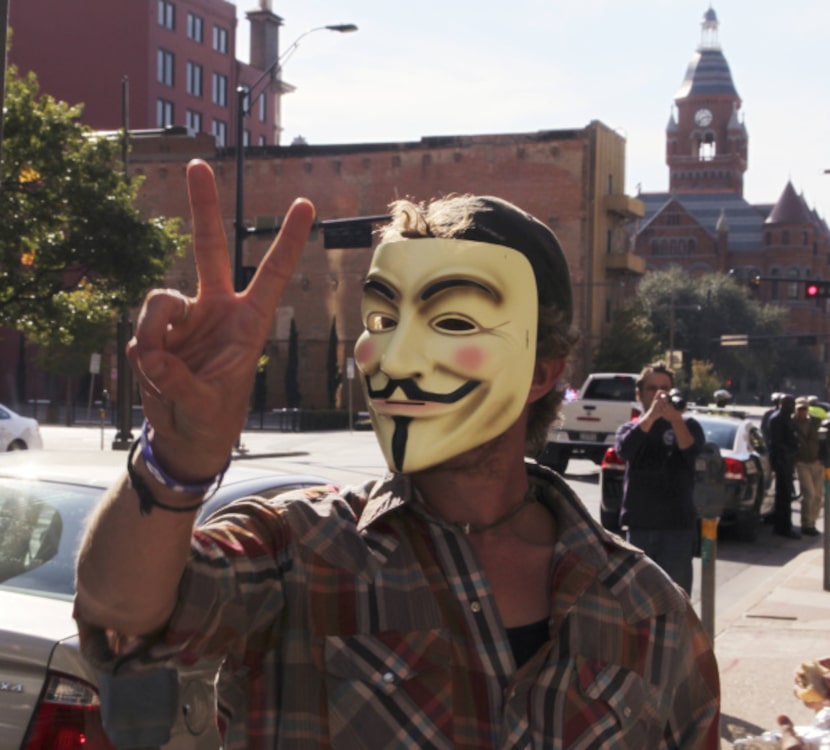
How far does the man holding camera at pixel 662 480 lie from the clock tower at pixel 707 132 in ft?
425

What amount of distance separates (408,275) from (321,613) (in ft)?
1.83

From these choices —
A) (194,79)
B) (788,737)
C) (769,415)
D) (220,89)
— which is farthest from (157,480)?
(220,89)

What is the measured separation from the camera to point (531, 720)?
1.87 meters

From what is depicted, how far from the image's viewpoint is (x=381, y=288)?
2.06m

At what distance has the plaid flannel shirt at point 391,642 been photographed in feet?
5.98

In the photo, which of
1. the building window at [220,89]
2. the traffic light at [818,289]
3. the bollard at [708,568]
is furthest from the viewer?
the building window at [220,89]

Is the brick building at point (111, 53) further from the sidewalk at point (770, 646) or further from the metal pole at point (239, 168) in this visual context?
the sidewalk at point (770, 646)

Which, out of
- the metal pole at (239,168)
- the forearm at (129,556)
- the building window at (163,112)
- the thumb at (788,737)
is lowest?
the thumb at (788,737)

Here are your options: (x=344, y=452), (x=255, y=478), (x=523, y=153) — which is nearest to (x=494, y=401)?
(x=255, y=478)

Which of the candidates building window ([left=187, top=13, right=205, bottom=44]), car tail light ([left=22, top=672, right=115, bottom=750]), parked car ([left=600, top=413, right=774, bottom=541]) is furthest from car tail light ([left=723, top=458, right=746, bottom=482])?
building window ([left=187, top=13, right=205, bottom=44])

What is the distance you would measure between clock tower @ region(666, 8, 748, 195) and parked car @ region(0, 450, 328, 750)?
5242 inches

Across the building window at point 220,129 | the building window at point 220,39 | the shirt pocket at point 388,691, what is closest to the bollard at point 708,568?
the shirt pocket at point 388,691

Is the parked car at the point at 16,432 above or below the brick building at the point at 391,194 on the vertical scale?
below

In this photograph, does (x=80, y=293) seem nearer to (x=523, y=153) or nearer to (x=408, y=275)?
(x=408, y=275)
